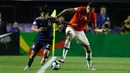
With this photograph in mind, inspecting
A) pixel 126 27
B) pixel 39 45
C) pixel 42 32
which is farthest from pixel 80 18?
pixel 126 27

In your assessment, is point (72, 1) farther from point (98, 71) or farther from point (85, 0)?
point (98, 71)

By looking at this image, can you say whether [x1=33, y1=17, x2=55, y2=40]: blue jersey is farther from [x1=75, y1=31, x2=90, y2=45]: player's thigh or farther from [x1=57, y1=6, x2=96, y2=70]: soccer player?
[x1=75, y1=31, x2=90, y2=45]: player's thigh

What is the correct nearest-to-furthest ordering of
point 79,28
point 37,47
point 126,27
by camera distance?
point 37,47, point 79,28, point 126,27

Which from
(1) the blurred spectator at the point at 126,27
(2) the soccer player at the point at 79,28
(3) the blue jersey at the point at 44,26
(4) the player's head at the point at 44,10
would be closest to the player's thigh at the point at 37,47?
(3) the blue jersey at the point at 44,26

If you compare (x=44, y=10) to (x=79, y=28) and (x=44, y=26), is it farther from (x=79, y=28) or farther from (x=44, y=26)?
(x=79, y=28)

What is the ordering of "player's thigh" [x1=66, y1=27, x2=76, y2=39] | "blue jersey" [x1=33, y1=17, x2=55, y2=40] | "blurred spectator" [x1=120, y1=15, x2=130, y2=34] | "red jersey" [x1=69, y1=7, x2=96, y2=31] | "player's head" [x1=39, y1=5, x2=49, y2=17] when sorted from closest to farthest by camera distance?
"player's head" [x1=39, y1=5, x2=49, y2=17]
"blue jersey" [x1=33, y1=17, x2=55, y2=40]
"red jersey" [x1=69, y1=7, x2=96, y2=31]
"player's thigh" [x1=66, y1=27, x2=76, y2=39]
"blurred spectator" [x1=120, y1=15, x2=130, y2=34]

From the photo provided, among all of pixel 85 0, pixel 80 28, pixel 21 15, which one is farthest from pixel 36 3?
pixel 80 28

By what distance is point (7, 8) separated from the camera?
28.4 metres

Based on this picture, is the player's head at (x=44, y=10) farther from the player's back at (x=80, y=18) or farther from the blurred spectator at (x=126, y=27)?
the blurred spectator at (x=126, y=27)

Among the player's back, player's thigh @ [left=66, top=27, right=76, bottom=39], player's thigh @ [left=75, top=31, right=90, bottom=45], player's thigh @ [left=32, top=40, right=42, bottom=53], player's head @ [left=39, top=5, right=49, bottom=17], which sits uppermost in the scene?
player's head @ [left=39, top=5, right=49, bottom=17]

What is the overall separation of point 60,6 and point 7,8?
296 cm

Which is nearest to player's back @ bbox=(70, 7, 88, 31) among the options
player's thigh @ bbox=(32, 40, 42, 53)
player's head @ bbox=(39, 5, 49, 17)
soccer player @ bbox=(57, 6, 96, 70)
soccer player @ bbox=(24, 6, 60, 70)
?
soccer player @ bbox=(57, 6, 96, 70)

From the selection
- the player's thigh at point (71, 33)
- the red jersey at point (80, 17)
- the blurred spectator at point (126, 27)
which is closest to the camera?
the red jersey at point (80, 17)

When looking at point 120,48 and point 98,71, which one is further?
point 120,48
